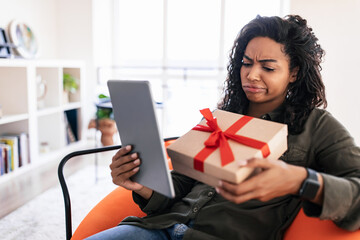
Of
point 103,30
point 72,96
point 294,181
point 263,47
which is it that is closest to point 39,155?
point 72,96

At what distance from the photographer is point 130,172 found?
0.96 m

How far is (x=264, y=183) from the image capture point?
75 cm

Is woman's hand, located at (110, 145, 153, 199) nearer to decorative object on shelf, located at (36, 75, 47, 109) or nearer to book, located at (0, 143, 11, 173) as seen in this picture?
book, located at (0, 143, 11, 173)

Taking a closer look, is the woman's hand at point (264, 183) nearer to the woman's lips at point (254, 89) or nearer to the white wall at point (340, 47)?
the woman's lips at point (254, 89)

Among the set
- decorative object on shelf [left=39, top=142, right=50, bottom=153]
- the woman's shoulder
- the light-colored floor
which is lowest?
the light-colored floor

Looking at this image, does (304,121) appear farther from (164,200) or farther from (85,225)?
(85,225)

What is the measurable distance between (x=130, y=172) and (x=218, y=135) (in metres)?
0.28

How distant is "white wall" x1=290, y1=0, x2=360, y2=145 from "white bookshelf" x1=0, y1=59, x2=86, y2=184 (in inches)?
107

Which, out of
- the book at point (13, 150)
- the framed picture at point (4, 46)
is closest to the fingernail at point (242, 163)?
the book at point (13, 150)

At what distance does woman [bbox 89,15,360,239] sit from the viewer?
31.2 inches

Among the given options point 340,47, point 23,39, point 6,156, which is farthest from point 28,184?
point 340,47

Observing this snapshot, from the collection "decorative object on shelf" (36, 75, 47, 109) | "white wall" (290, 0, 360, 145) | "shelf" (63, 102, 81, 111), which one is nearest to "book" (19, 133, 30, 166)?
"decorative object on shelf" (36, 75, 47, 109)

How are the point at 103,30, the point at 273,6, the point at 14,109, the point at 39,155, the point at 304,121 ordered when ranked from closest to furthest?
1. the point at 304,121
2. the point at 14,109
3. the point at 39,155
4. the point at 273,6
5. the point at 103,30

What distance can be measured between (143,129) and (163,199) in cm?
38
